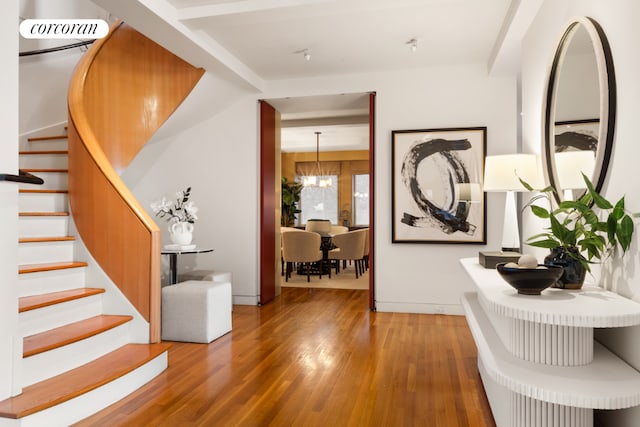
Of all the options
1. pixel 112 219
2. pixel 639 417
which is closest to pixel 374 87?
pixel 112 219

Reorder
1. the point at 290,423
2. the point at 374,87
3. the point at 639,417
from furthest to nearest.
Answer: the point at 374,87 < the point at 290,423 < the point at 639,417

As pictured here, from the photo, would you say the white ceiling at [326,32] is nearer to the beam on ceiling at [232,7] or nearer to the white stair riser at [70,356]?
the beam on ceiling at [232,7]

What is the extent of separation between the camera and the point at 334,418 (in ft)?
8.21

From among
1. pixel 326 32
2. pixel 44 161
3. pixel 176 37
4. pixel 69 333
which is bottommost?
pixel 69 333

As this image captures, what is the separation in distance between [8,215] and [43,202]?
1.45 meters

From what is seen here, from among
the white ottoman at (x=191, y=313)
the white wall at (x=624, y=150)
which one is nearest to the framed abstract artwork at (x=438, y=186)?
the white ottoman at (x=191, y=313)

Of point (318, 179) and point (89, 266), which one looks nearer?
point (89, 266)

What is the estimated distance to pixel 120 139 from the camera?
15.5 ft

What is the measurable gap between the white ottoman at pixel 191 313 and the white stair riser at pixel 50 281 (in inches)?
30.8

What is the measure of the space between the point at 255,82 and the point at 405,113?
6.11 feet

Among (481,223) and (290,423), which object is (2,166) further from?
(481,223)

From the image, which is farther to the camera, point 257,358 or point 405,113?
point 405,113

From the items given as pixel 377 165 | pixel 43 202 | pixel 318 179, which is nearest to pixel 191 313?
pixel 43 202

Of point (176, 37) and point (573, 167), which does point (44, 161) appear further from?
point (573, 167)
